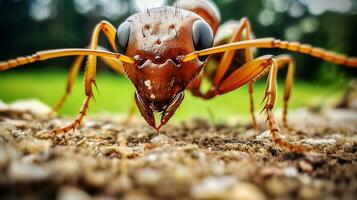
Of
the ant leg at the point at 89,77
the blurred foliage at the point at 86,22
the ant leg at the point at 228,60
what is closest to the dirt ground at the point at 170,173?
the ant leg at the point at 89,77

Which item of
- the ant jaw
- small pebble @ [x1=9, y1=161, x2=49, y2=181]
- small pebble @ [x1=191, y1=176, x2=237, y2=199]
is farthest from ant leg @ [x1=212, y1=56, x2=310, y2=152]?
small pebble @ [x1=9, y1=161, x2=49, y2=181]

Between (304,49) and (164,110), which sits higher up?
(304,49)

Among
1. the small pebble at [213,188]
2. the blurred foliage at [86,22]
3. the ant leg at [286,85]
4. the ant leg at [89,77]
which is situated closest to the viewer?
the small pebble at [213,188]

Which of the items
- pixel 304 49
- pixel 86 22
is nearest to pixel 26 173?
pixel 304 49

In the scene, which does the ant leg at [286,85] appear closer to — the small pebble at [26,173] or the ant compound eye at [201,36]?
the ant compound eye at [201,36]

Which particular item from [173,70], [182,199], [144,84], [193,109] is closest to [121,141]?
[144,84]

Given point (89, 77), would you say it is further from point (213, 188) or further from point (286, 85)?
point (213, 188)

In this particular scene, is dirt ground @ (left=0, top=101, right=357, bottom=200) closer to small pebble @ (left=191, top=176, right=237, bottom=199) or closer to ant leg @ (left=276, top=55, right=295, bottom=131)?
small pebble @ (left=191, top=176, right=237, bottom=199)
